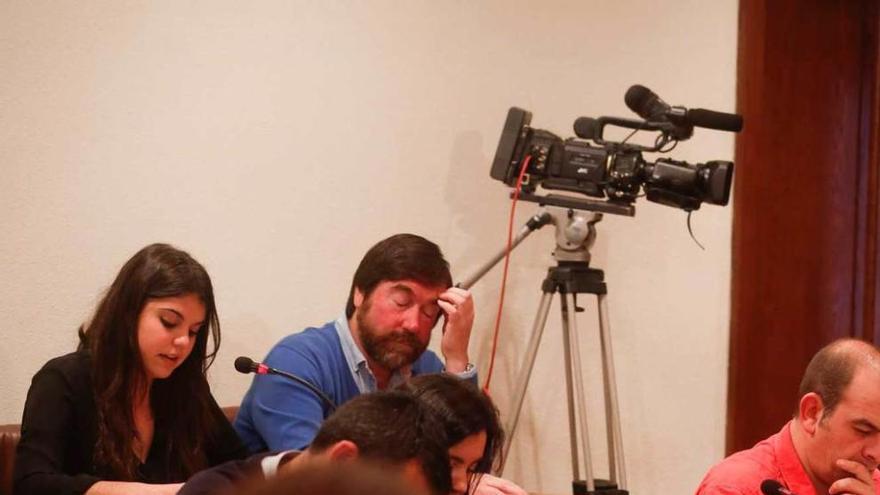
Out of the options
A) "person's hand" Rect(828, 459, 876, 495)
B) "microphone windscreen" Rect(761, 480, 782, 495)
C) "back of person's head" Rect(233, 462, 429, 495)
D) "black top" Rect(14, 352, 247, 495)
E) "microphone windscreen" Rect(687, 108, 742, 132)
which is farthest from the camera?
"microphone windscreen" Rect(687, 108, 742, 132)

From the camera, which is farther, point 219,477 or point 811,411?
point 811,411

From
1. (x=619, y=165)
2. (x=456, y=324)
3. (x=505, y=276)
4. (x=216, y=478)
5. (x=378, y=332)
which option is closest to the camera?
(x=216, y=478)

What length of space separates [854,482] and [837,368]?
0.71 ft

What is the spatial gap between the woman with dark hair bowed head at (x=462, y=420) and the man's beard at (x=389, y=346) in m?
0.86

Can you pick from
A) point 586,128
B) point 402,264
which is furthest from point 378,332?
point 586,128

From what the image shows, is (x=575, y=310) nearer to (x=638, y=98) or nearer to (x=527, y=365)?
(x=527, y=365)

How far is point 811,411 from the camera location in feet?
7.57

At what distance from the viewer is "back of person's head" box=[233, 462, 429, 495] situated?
640mm

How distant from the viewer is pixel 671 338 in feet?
12.2

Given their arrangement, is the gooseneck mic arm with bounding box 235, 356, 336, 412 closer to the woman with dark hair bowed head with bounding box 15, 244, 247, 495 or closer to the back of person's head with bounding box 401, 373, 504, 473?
the woman with dark hair bowed head with bounding box 15, 244, 247, 495

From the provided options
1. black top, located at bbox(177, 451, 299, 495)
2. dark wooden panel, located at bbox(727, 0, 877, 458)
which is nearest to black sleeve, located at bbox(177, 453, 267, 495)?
black top, located at bbox(177, 451, 299, 495)

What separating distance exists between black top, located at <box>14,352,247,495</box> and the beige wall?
1.93 ft

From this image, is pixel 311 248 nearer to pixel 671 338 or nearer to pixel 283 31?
pixel 283 31

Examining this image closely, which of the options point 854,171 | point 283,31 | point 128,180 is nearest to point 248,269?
point 128,180
